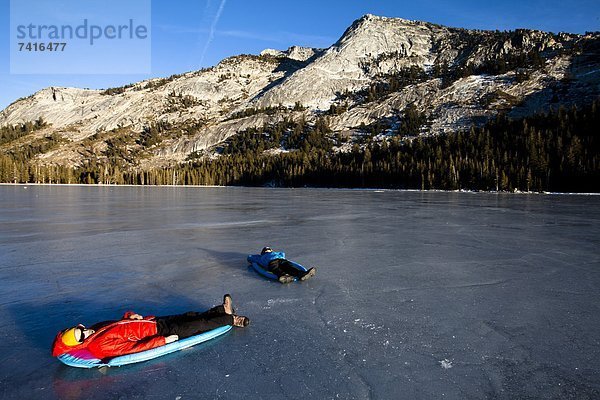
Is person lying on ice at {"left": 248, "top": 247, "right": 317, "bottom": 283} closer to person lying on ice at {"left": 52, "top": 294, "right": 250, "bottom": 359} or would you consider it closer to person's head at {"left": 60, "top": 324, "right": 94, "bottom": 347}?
person lying on ice at {"left": 52, "top": 294, "right": 250, "bottom": 359}

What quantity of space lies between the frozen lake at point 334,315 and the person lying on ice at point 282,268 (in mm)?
253

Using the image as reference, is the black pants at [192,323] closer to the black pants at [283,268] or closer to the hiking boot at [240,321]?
the hiking boot at [240,321]

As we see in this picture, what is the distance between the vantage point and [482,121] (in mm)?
154375

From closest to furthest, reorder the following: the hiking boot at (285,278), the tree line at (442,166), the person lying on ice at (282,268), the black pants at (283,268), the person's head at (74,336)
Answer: the person's head at (74,336) < the hiking boot at (285,278) < the person lying on ice at (282,268) < the black pants at (283,268) < the tree line at (442,166)

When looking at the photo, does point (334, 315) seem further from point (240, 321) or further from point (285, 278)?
point (285, 278)

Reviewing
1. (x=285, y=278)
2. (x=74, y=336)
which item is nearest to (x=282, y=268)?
(x=285, y=278)

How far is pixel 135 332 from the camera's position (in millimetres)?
6879

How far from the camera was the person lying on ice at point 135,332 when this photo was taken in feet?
20.5

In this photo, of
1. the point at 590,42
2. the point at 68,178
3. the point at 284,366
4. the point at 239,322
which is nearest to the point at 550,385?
the point at 284,366

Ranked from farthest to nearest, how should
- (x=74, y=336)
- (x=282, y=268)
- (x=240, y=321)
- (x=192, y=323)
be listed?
(x=282, y=268) < (x=240, y=321) < (x=192, y=323) < (x=74, y=336)

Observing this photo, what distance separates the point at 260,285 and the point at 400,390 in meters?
6.24

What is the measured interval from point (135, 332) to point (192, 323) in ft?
3.43

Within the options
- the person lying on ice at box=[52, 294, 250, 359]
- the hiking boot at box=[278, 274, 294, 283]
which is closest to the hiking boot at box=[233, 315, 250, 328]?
the person lying on ice at box=[52, 294, 250, 359]

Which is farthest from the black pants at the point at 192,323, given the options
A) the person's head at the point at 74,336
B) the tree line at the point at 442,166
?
the tree line at the point at 442,166
